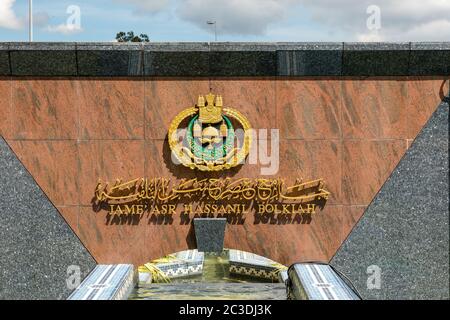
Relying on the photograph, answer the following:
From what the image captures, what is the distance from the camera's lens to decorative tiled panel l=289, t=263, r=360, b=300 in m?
7.21

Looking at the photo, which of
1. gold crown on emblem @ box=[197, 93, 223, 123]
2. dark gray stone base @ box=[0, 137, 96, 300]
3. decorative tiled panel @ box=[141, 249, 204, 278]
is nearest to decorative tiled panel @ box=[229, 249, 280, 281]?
decorative tiled panel @ box=[141, 249, 204, 278]

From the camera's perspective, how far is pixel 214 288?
9445 mm

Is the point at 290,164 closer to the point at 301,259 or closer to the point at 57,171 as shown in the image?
the point at 301,259

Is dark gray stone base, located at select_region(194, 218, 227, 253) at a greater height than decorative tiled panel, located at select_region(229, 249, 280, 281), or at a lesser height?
greater

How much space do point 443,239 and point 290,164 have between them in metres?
3.05

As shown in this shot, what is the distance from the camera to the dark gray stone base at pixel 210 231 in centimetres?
1059

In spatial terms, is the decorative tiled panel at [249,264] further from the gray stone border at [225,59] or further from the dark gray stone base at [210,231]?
the gray stone border at [225,59]

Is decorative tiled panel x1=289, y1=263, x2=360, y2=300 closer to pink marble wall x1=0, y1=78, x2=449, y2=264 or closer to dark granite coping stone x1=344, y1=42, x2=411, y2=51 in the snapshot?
pink marble wall x1=0, y1=78, x2=449, y2=264

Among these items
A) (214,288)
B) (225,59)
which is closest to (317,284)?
(214,288)

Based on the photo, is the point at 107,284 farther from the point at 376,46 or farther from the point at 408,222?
the point at 376,46

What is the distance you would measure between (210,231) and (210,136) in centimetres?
167

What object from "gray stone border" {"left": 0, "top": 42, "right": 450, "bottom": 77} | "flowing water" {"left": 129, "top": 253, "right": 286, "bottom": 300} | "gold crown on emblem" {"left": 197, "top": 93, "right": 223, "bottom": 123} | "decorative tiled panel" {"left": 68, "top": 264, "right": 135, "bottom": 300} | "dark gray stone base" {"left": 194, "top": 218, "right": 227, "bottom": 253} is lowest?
"flowing water" {"left": 129, "top": 253, "right": 286, "bottom": 300}

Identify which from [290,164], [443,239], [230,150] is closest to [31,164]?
[230,150]

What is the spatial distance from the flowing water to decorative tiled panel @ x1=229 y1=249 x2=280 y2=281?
0.34 feet
